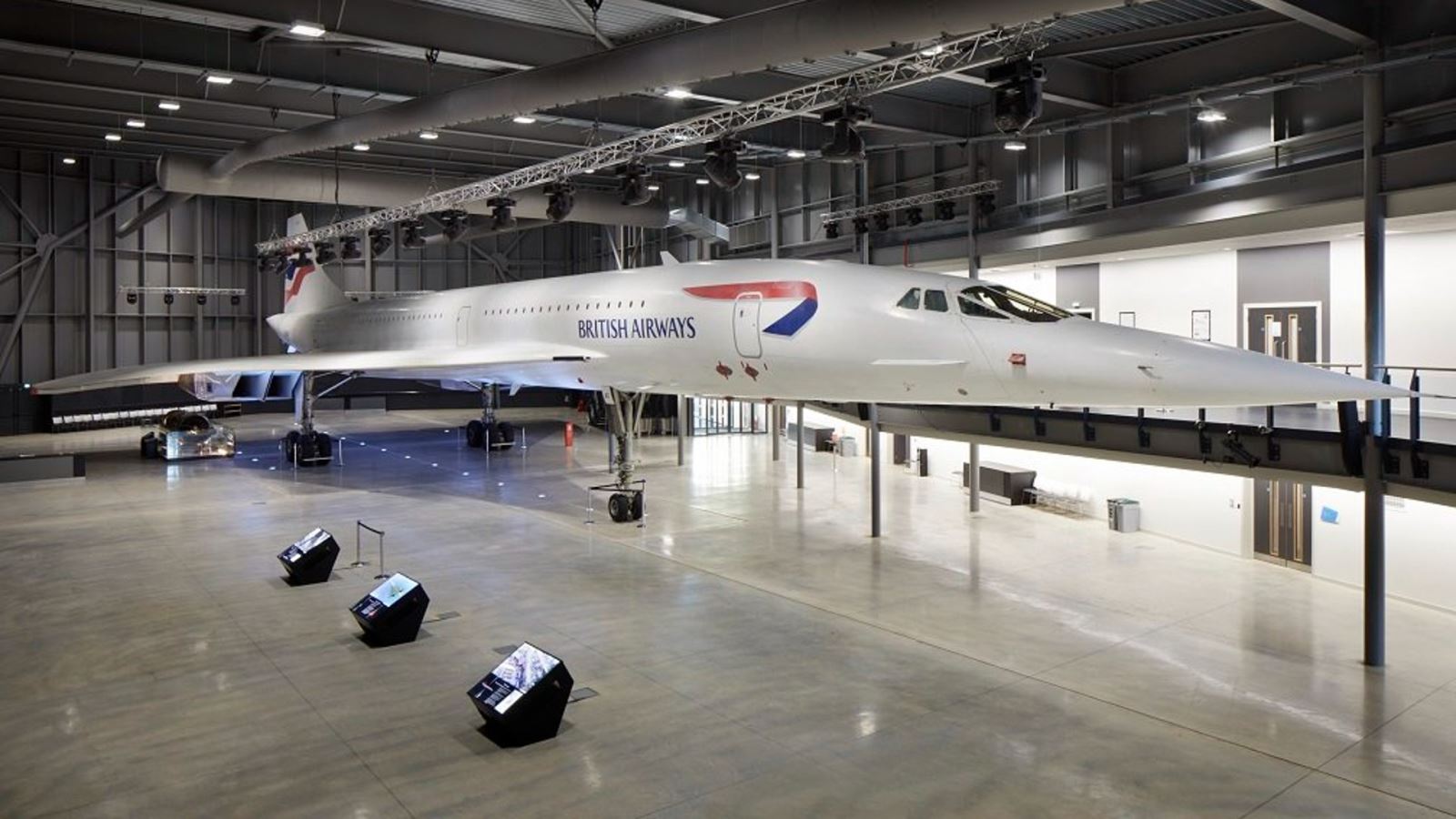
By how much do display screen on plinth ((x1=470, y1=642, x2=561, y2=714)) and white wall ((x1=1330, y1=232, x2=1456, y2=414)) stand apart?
497 inches

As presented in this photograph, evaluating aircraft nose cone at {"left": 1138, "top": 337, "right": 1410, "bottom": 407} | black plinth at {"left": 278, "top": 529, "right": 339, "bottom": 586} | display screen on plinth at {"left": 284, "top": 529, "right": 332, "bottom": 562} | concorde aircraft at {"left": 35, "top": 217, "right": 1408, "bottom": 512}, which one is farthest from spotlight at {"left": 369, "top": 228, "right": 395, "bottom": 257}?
aircraft nose cone at {"left": 1138, "top": 337, "right": 1410, "bottom": 407}

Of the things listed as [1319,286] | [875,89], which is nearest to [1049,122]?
[1319,286]

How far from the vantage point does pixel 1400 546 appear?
1335cm

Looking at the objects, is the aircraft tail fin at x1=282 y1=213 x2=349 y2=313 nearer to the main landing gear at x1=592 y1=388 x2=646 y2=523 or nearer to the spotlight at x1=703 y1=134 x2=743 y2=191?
the main landing gear at x1=592 y1=388 x2=646 y2=523

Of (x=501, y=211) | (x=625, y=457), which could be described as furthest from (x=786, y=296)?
(x=501, y=211)

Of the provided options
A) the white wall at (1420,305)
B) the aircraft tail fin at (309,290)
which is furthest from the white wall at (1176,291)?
the aircraft tail fin at (309,290)

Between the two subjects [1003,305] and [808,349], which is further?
[808,349]

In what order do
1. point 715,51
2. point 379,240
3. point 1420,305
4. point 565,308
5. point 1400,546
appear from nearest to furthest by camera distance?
1. point 715,51
2. point 1400,546
3. point 1420,305
4. point 565,308
5. point 379,240

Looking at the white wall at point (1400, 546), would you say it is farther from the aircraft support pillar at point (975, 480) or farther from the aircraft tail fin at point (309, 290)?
the aircraft tail fin at point (309, 290)

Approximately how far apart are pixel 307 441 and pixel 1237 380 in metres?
20.4

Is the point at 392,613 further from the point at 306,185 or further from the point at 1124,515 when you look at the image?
the point at 306,185

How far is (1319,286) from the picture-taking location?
14992 millimetres

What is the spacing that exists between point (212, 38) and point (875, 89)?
10948mm

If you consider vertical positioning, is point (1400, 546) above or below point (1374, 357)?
below
